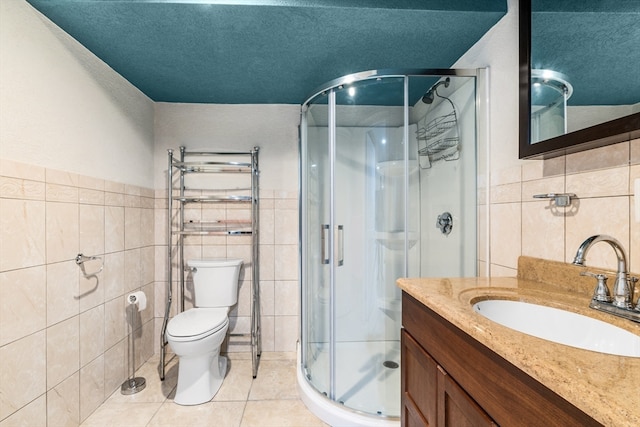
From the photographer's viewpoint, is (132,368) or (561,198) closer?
(561,198)

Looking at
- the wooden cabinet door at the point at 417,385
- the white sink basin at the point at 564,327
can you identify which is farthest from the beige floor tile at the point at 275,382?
the white sink basin at the point at 564,327

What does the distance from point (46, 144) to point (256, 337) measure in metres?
1.74

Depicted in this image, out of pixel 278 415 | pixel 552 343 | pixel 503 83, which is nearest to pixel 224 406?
pixel 278 415

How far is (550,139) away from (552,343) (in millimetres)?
748

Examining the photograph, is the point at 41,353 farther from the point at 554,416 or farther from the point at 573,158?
the point at 573,158

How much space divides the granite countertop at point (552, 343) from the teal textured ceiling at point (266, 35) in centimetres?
119

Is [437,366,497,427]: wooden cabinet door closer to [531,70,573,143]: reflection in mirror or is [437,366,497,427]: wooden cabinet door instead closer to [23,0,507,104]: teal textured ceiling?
[531,70,573,143]: reflection in mirror

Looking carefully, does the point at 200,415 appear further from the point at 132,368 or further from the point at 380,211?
the point at 380,211

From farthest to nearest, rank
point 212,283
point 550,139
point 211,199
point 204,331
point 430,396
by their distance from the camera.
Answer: point 211,199
point 212,283
point 204,331
point 550,139
point 430,396

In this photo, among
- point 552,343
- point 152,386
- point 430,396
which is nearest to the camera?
point 552,343

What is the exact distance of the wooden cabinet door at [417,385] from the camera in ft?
2.81

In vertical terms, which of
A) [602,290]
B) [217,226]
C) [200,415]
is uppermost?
[217,226]

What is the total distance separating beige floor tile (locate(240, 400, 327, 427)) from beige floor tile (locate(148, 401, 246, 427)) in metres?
0.06

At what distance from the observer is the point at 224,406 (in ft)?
5.67
